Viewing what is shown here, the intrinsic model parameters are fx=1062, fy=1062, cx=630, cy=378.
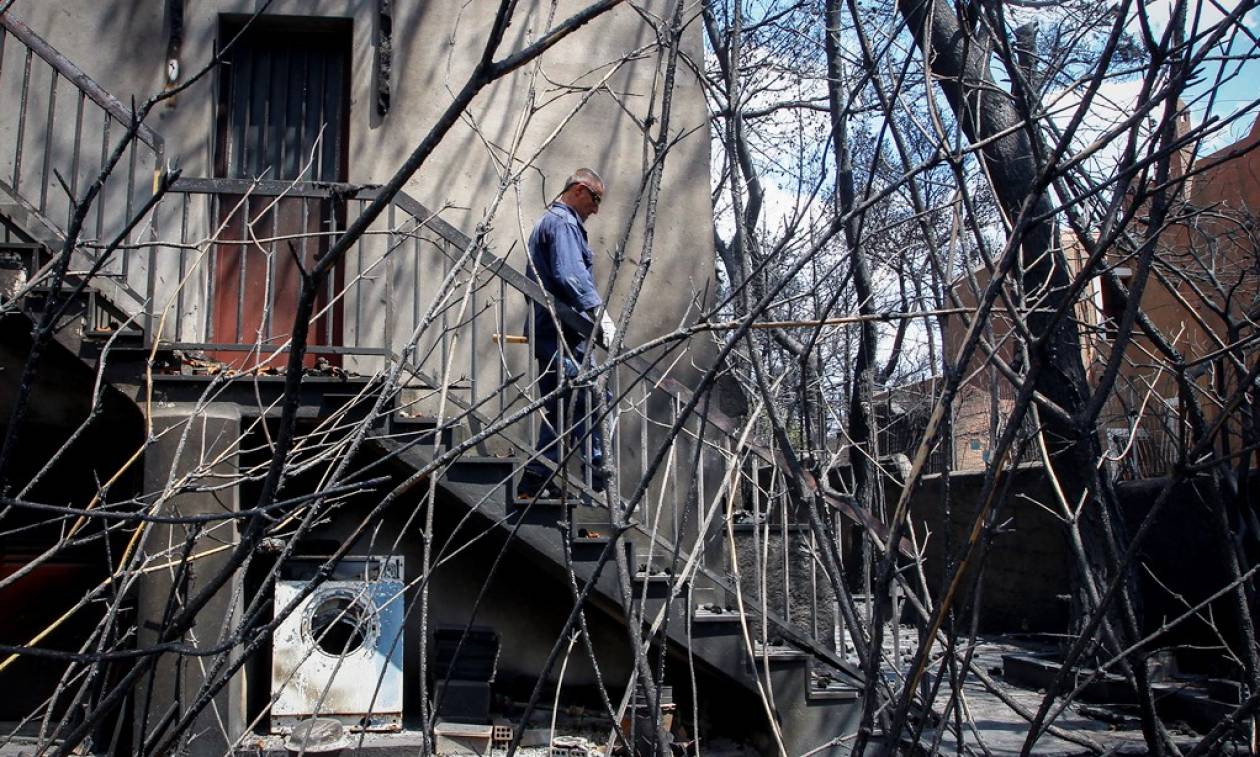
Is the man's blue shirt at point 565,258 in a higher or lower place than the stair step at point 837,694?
higher

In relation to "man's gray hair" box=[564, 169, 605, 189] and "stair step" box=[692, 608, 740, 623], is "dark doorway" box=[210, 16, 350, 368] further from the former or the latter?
"stair step" box=[692, 608, 740, 623]

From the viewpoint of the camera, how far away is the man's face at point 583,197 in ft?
19.5

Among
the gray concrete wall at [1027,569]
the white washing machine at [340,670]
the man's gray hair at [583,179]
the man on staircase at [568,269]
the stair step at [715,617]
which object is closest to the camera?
the stair step at [715,617]

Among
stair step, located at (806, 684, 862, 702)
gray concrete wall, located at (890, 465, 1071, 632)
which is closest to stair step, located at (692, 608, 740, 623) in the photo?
stair step, located at (806, 684, 862, 702)

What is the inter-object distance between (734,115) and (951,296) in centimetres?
65

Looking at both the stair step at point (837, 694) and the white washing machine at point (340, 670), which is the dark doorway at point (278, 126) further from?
the stair step at point (837, 694)

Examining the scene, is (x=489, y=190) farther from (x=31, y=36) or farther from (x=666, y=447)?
(x=666, y=447)

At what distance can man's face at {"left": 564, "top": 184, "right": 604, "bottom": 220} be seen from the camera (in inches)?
234

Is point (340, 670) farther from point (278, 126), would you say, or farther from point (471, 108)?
point (278, 126)

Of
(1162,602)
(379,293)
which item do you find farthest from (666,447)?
(1162,602)

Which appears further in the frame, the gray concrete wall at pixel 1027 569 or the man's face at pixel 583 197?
the gray concrete wall at pixel 1027 569

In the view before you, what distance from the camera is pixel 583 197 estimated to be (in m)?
5.98

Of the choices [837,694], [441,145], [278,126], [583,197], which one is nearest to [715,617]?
[837,694]

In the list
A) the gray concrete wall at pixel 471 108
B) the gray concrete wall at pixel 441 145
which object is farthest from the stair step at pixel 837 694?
the gray concrete wall at pixel 471 108
